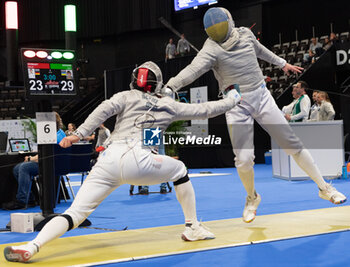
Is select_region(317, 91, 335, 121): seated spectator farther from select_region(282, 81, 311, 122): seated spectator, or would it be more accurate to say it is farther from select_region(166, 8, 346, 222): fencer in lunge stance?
select_region(166, 8, 346, 222): fencer in lunge stance

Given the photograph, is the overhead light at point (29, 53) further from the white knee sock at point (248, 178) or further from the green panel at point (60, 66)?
the white knee sock at point (248, 178)

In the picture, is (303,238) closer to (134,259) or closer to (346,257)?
(346,257)

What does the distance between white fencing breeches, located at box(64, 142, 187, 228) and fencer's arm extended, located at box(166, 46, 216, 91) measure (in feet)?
2.33

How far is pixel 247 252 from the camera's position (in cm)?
338

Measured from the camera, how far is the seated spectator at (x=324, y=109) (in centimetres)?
923

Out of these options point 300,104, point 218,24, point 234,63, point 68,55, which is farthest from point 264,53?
point 300,104

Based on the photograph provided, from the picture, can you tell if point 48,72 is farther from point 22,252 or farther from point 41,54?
point 22,252

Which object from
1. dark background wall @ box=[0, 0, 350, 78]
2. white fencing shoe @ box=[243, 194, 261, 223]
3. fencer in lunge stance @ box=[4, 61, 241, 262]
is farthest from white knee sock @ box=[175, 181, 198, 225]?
dark background wall @ box=[0, 0, 350, 78]

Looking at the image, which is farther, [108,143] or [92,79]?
[92,79]

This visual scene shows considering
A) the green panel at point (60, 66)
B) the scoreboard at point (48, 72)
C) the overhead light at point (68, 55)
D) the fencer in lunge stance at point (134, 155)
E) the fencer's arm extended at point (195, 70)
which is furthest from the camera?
the overhead light at point (68, 55)

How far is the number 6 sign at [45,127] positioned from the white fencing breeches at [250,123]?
5.61 ft

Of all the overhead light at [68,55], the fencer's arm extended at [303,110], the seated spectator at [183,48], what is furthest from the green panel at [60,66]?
the seated spectator at [183,48]

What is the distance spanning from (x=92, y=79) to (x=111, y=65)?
1415 mm

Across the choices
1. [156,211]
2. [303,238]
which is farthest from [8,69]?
[303,238]
